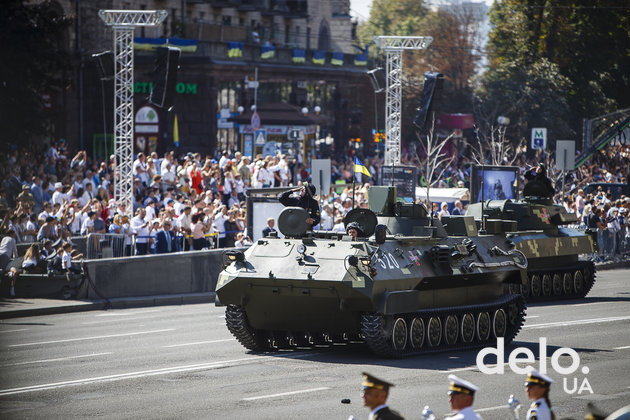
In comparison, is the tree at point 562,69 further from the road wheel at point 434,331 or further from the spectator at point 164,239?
the road wheel at point 434,331

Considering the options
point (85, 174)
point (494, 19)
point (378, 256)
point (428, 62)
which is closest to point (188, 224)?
point (85, 174)

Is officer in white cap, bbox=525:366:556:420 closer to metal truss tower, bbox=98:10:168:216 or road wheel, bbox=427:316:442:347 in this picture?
road wheel, bbox=427:316:442:347

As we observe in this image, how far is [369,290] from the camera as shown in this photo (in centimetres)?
1748

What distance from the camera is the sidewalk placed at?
2341cm

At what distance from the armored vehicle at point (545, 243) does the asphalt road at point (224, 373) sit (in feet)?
14.4

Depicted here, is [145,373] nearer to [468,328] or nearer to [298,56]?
[468,328]

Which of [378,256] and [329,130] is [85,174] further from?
[329,130]

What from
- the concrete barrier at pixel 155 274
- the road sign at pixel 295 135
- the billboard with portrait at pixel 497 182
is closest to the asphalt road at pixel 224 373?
the concrete barrier at pixel 155 274

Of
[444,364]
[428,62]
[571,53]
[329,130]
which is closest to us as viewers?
[444,364]

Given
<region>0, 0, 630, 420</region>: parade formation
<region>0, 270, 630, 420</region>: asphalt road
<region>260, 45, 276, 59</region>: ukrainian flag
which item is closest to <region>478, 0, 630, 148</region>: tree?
<region>0, 0, 630, 420</region>: parade formation

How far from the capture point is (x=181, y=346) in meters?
19.2

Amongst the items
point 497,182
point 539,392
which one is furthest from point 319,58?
point 539,392

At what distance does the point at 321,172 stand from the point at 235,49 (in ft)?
82.5

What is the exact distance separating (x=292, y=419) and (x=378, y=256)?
197 inches
